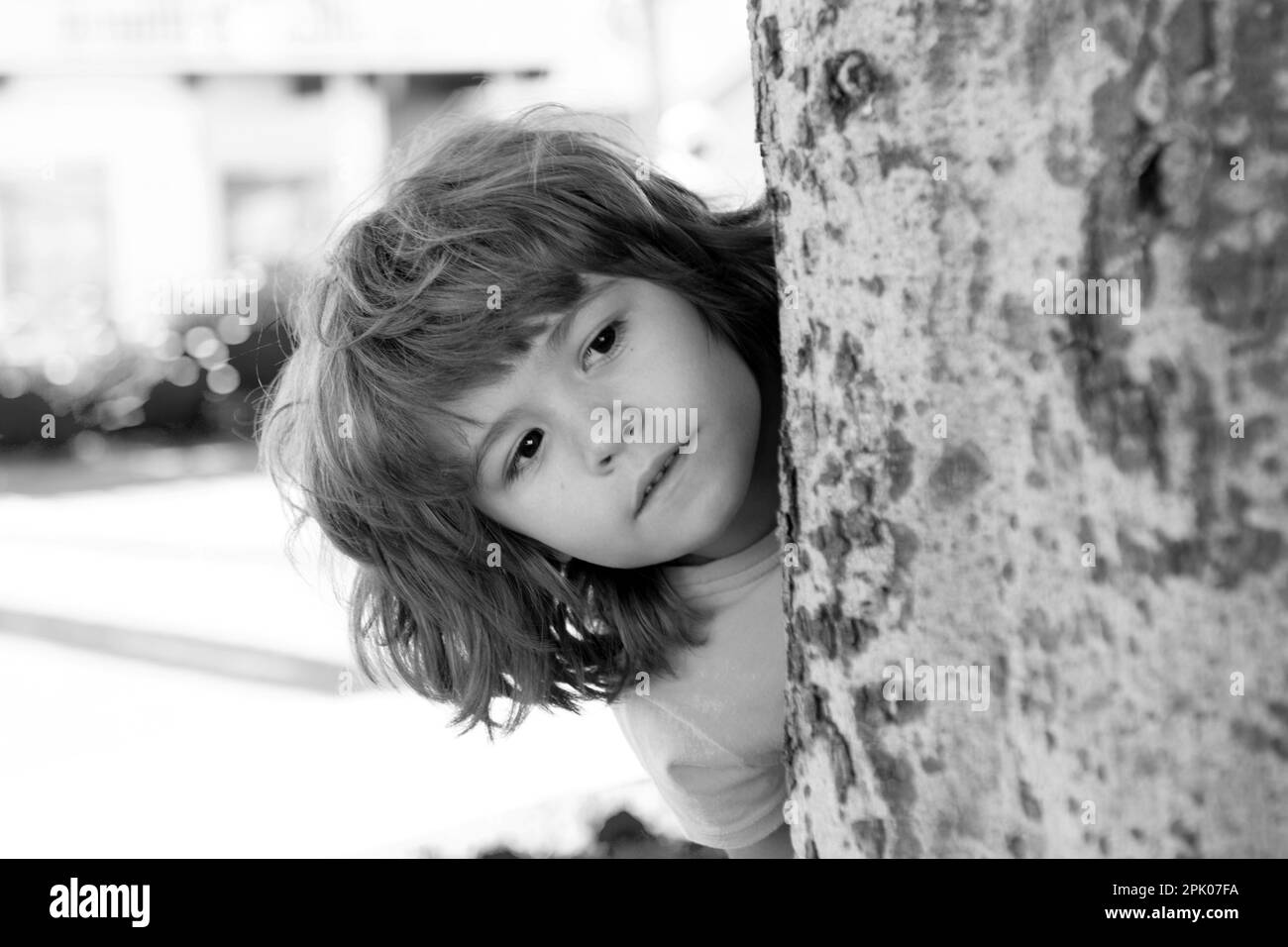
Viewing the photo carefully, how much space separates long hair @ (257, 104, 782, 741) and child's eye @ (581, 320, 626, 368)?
0.06 m

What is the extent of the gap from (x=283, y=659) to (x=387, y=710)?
2.51 feet

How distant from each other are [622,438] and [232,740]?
148 inches

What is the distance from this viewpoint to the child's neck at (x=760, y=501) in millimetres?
1998

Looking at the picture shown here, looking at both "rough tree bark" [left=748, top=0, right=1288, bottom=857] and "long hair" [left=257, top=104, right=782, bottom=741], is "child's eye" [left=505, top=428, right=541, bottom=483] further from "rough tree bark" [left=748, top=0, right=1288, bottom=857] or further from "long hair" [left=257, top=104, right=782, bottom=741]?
"rough tree bark" [left=748, top=0, right=1288, bottom=857]

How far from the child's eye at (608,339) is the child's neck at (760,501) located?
0.33 metres

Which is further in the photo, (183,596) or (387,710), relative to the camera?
(183,596)

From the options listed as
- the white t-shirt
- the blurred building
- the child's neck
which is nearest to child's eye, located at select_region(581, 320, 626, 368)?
the child's neck

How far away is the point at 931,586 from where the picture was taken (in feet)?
3.62

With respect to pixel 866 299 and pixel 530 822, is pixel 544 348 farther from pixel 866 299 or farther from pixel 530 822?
pixel 530 822

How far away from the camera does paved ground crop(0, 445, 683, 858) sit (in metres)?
3.94

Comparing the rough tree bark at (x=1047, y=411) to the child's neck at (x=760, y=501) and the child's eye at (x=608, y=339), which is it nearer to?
the child's eye at (x=608, y=339)

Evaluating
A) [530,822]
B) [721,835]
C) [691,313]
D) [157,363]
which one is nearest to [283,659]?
[530,822]

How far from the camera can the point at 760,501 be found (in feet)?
6.69

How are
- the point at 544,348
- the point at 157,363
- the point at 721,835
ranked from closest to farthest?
the point at 544,348
the point at 721,835
the point at 157,363
